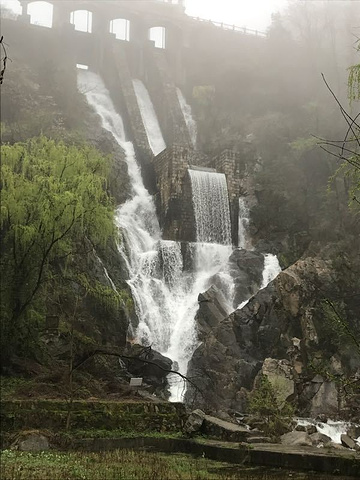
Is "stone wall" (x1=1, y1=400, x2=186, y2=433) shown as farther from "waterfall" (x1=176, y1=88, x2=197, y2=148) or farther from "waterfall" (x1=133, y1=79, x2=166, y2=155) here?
"waterfall" (x1=176, y1=88, x2=197, y2=148)

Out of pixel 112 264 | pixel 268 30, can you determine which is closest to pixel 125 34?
pixel 268 30

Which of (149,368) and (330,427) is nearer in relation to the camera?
(330,427)

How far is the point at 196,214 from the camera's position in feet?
88.9

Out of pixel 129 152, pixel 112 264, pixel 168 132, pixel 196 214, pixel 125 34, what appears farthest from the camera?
pixel 125 34

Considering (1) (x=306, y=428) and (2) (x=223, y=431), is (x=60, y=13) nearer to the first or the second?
(1) (x=306, y=428)

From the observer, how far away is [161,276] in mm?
23656

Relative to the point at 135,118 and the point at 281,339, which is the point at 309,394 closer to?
the point at 281,339

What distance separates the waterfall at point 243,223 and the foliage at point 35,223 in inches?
535

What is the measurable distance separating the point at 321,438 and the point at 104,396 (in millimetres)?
4844

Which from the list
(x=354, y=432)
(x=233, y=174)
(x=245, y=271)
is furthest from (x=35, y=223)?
(x=233, y=174)

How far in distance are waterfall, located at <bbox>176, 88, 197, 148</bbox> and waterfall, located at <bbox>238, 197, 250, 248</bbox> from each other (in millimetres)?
7075

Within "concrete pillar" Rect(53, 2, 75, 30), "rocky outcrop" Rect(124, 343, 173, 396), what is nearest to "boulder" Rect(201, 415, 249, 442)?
"rocky outcrop" Rect(124, 343, 173, 396)

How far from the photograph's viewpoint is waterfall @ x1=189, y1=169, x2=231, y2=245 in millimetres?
27047

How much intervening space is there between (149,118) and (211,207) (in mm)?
10667
